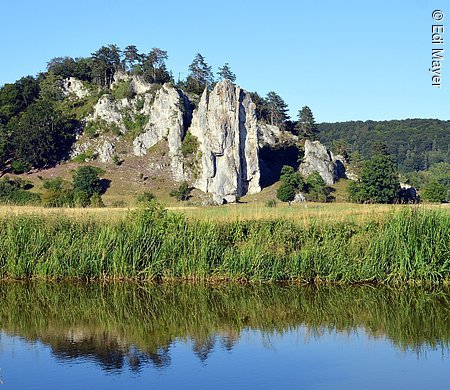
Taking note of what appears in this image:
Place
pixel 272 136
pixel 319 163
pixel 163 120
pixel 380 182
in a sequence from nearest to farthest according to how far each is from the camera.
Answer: pixel 380 182 < pixel 319 163 < pixel 163 120 < pixel 272 136

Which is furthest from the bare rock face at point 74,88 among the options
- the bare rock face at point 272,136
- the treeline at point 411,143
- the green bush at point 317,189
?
the treeline at point 411,143

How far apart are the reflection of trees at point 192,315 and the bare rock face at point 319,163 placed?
91409 mm

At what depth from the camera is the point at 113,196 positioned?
94812mm

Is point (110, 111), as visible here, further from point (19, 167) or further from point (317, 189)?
point (317, 189)

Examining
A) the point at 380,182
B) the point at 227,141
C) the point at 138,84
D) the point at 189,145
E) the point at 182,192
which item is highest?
the point at 138,84

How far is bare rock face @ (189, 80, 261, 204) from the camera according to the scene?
104125mm

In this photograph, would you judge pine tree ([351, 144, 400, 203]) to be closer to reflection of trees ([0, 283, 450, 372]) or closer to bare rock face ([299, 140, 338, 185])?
bare rock face ([299, 140, 338, 185])

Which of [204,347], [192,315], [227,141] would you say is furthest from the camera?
[227,141]

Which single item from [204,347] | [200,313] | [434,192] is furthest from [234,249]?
[434,192]

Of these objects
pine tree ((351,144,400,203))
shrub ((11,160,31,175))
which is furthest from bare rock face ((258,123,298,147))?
shrub ((11,160,31,175))

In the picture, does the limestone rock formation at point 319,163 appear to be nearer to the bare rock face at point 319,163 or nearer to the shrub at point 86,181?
the bare rock face at point 319,163

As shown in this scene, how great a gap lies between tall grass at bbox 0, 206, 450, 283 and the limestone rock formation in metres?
89.3

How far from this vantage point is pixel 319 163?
363ft

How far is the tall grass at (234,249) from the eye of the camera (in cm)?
2002
